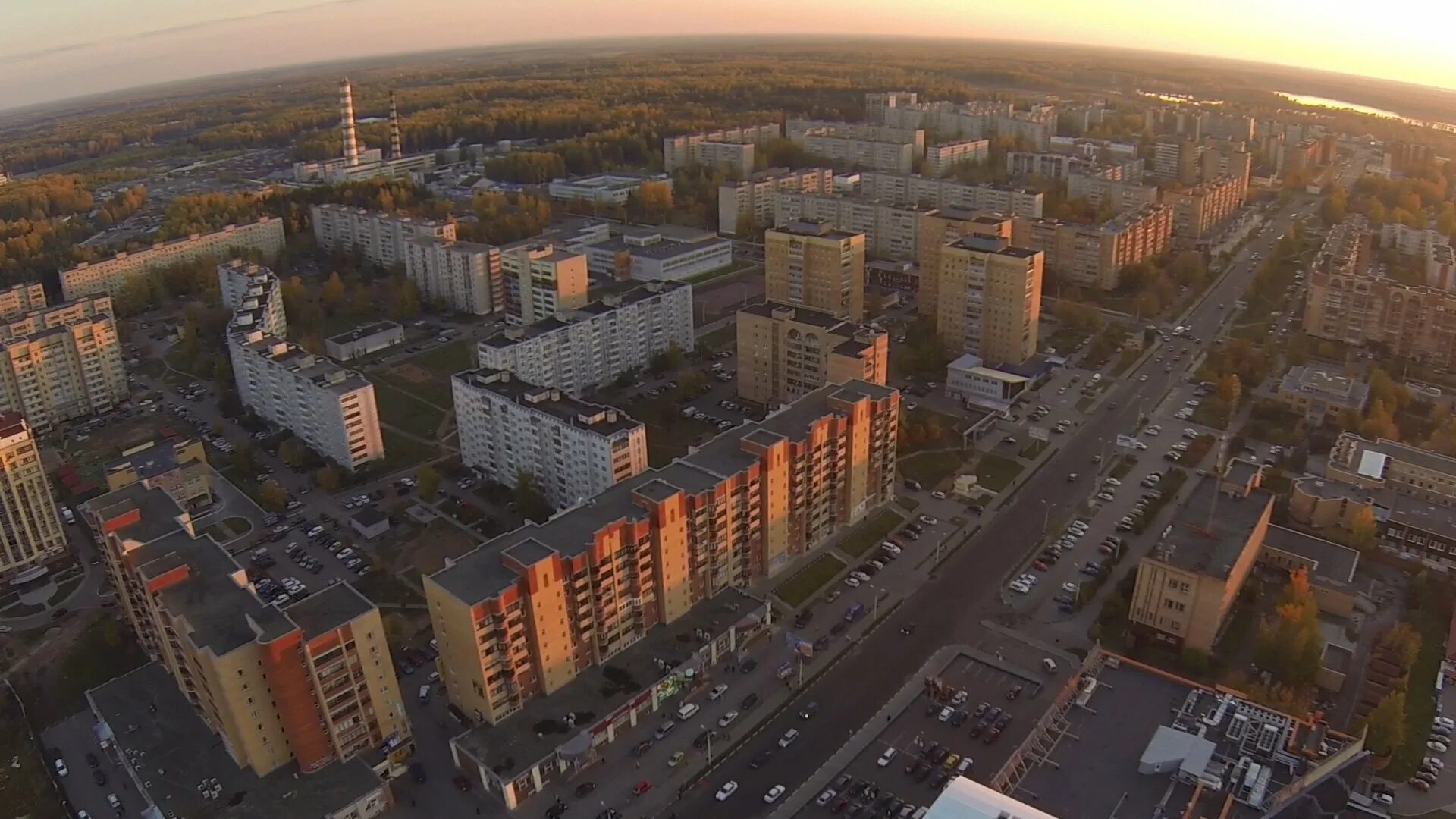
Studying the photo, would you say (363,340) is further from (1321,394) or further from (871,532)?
(1321,394)

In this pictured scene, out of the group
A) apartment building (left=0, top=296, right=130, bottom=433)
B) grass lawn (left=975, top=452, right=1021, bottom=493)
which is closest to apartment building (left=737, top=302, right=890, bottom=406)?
grass lawn (left=975, top=452, right=1021, bottom=493)

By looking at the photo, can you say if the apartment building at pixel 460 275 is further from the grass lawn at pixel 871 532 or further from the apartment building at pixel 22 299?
the grass lawn at pixel 871 532

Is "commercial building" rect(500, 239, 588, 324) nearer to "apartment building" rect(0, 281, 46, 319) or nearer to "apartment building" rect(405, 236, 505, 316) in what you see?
"apartment building" rect(405, 236, 505, 316)

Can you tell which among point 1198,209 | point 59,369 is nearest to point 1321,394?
point 1198,209

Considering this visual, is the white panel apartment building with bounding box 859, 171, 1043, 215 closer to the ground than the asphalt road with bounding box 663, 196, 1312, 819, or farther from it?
farther from it

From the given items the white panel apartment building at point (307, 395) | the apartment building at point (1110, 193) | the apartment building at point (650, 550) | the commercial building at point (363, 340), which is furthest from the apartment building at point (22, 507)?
the apartment building at point (1110, 193)

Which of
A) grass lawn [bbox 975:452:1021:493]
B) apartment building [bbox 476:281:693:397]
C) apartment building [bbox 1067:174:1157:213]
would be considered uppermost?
apartment building [bbox 1067:174:1157:213]

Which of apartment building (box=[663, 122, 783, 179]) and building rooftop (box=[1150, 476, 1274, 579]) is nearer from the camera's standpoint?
building rooftop (box=[1150, 476, 1274, 579])
